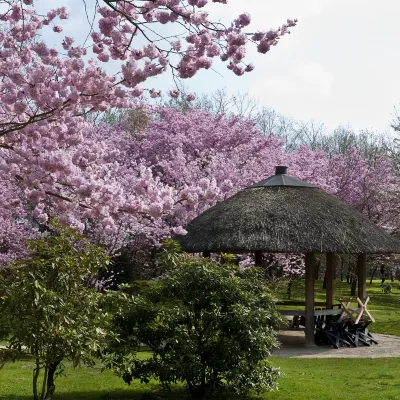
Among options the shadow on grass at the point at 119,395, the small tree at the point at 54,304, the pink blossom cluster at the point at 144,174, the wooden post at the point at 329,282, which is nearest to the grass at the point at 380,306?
the wooden post at the point at 329,282

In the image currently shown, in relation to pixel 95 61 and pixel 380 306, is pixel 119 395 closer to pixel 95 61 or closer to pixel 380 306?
pixel 95 61

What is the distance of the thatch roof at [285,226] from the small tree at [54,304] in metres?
7.62

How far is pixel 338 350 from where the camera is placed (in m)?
13.9

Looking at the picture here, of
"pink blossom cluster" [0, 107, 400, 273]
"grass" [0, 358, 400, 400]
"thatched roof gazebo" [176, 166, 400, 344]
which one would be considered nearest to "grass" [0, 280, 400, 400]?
"grass" [0, 358, 400, 400]

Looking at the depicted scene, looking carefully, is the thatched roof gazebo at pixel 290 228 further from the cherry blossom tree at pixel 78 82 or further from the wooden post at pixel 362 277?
the cherry blossom tree at pixel 78 82

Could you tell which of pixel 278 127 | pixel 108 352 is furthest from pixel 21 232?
pixel 278 127

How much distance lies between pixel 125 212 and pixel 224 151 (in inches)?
610

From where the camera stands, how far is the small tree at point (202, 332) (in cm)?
804

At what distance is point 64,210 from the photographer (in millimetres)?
9961

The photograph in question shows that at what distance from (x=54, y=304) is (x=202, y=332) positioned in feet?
7.43

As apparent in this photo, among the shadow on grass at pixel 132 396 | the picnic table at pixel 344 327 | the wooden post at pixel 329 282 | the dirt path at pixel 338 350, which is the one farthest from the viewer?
the wooden post at pixel 329 282

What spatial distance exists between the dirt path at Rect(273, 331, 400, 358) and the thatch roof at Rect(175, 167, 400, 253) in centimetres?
205

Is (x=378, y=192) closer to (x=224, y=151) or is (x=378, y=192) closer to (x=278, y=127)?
(x=224, y=151)

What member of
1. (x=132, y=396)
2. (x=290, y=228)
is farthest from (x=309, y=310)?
(x=132, y=396)
